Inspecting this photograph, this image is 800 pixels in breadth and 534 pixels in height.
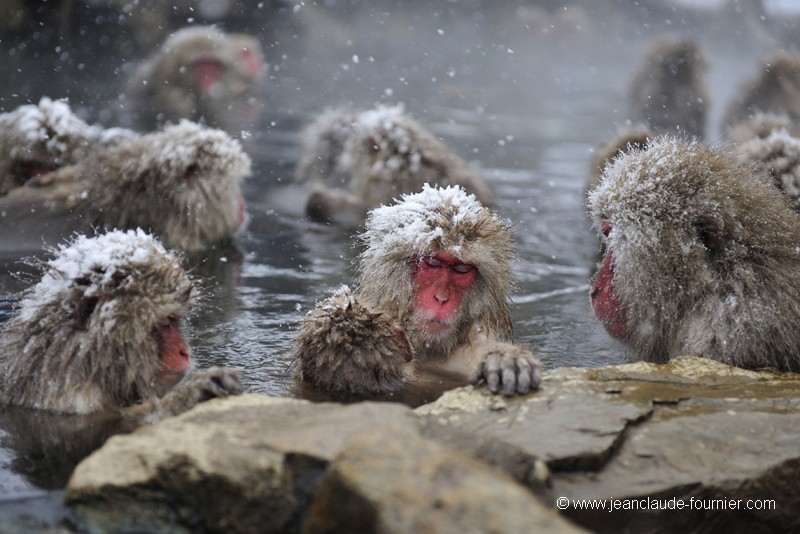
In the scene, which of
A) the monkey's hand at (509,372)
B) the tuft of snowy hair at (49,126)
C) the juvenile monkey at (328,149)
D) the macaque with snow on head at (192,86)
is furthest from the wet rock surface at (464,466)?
the macaque with snow on head at (192,86)

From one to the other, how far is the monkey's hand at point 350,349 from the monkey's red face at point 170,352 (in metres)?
0.44

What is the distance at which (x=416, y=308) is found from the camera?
12.7 feet

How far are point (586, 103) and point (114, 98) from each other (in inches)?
268

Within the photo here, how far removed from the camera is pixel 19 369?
137 inches

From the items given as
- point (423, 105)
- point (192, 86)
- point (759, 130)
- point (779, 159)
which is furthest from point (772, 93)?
point (192, 86)

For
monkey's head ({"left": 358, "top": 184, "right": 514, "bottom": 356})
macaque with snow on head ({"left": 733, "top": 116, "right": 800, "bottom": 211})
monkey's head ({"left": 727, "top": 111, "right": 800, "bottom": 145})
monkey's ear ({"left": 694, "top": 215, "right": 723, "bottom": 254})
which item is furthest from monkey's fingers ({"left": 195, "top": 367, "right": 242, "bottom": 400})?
monkey's head ({"left": 727, "top": 111, "right": 800, "bottom": 145})

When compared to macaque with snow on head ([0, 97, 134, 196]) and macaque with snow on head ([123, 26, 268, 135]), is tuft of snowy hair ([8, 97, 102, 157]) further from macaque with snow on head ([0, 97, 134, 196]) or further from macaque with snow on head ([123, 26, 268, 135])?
macaque with snow on head ([123, 26, 268, 135])

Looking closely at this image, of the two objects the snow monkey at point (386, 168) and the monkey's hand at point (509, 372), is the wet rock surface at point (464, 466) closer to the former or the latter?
the monkey's hand at point (509, 372)

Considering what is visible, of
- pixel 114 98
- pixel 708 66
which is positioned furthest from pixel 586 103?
pixel 114 98

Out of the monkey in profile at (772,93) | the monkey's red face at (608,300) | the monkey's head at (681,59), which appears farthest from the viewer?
the monkey's head at (681,59)

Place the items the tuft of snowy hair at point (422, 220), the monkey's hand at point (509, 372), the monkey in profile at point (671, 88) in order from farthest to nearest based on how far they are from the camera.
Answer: the monkey in profile at point (671, 88) → the tuft of snowy hair at point (422, 220) → the monkey's hand at point (509, 372)

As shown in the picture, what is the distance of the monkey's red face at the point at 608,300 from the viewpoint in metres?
3.94

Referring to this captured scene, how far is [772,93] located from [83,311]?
7.33 metres

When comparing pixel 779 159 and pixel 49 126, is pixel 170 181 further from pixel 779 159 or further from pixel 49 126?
pixel 779 159
